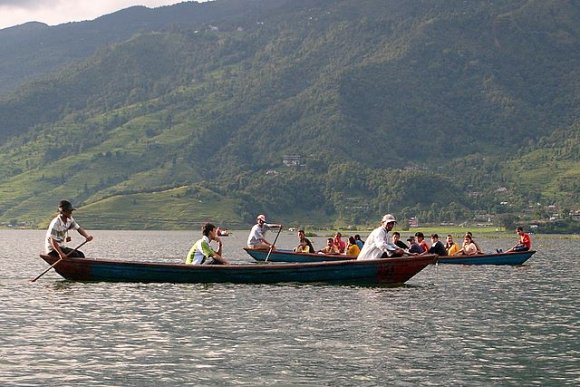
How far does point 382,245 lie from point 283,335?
1584 centimetres

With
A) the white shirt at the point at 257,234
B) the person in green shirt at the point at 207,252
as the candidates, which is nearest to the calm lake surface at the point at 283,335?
the person in green shirt at the point at 207,252

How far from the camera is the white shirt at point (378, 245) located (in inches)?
1718

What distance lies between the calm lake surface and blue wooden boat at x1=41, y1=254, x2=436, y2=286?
0.58 meters

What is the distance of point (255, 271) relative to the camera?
44250 millimetres

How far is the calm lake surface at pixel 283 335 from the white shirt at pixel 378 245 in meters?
1.94

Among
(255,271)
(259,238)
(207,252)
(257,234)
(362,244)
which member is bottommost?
(362,244)

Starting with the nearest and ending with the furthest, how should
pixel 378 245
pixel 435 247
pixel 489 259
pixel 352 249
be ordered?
pixel 378 245 < pixel 352 249 < pixel 435 247 < pixel 489 259

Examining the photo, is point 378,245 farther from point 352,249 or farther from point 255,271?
point 352,249

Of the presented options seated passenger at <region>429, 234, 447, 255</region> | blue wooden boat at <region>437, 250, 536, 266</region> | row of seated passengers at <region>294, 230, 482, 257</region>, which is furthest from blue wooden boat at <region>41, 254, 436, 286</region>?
blue wooden boat at <region>437, 250, 536, 266</region>

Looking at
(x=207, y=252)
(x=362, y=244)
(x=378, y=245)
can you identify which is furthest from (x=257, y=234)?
(x=378, y=245)

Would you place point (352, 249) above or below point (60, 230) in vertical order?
below

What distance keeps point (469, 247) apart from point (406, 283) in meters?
24.0

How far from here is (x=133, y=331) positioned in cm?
2941

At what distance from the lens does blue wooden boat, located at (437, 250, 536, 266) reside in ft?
222
